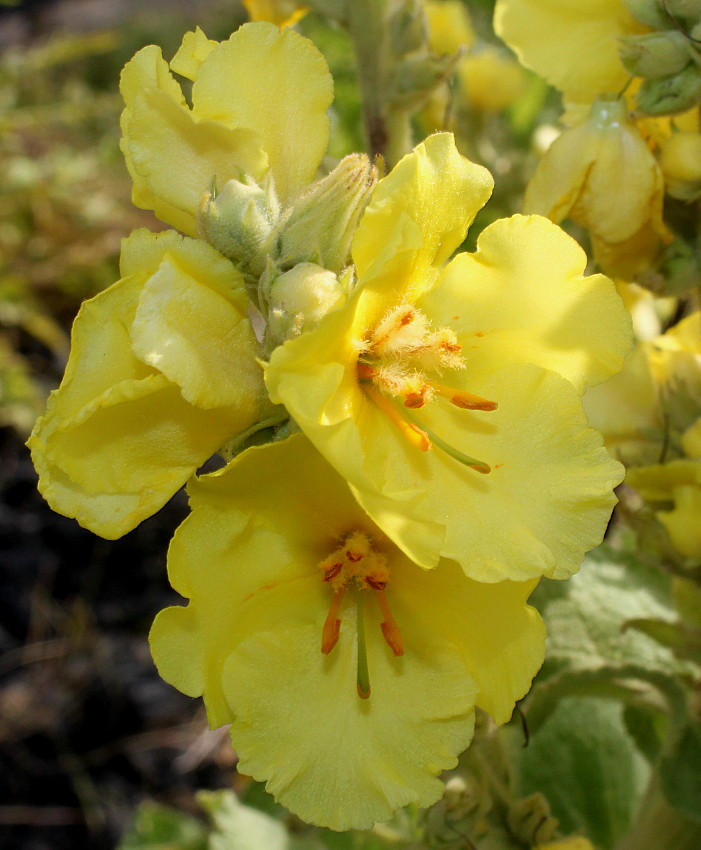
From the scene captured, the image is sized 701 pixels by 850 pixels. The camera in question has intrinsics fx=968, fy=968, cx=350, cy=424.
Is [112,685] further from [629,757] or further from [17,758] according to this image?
[629,757]

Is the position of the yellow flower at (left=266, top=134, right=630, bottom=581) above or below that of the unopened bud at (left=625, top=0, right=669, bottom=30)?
below

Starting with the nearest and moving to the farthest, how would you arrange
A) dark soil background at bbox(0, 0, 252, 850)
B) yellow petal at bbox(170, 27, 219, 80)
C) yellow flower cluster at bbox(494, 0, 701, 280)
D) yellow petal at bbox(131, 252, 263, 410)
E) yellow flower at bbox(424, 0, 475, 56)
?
1. yellow petal at bbox(131, 252, 263, 410)
2. yellow petal at bbox(170, 27, 219, 80)
3. yellow flower cluster at bbox(494, 0, 701, 280)
4. yellow flower at bbox(424, 0, 475, 56)
5. dark soil background at bbox(0, 0, 252, 850)

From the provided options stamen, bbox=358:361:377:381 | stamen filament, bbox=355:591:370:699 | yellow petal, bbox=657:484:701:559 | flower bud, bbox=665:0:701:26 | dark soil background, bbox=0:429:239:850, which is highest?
flower bud, bbox=665:0:701:26

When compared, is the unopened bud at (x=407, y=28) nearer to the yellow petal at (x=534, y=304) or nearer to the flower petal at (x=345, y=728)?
the yellow petal at (x=534, y=304)

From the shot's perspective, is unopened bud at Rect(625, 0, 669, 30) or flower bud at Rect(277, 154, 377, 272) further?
unopened bud at Rect(625, 0, 669, 30)

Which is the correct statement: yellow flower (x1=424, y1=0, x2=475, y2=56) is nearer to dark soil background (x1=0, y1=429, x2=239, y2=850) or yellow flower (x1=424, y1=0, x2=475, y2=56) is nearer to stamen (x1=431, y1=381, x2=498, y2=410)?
stamen (x1=431, y1=381, x2=498, y2=410)

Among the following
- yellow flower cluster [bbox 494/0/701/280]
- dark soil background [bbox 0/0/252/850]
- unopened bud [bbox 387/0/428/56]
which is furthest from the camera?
dark soil background [bbox 0/0/252/850]

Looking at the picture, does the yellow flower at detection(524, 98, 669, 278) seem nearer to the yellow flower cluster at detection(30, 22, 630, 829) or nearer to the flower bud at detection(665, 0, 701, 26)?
the flower bud at detection(665, 0, 701, 26)

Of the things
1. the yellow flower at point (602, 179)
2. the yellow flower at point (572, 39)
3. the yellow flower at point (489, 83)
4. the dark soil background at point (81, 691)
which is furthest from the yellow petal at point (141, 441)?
the dark soil background at point (81, 691)

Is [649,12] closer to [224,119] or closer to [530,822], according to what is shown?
[224,119]

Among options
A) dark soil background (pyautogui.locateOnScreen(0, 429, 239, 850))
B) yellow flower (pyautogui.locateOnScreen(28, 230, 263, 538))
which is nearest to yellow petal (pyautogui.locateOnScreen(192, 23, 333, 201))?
yellow flower (pyautogui.locateOnScreen(28, 230, 263, 538))
